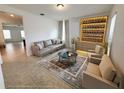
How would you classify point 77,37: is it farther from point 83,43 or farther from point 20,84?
point 20,84

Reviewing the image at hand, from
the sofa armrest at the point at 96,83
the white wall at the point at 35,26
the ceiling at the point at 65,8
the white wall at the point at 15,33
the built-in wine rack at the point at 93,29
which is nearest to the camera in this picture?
the sofa armrest at the point at 96,83

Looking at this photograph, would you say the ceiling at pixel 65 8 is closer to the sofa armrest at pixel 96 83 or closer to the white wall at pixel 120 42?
the white wall at pixel 120 42

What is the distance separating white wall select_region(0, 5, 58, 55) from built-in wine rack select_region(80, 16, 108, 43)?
2404 millimetres

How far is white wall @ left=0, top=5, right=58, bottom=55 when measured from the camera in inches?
153

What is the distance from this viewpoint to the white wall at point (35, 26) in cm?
388

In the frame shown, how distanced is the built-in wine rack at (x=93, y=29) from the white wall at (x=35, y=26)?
2.40 m

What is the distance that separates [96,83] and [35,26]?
434 cm

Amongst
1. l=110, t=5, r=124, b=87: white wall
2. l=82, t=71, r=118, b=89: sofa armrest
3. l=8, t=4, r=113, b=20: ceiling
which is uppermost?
l=8, t=4, r=113, b=20: ceiling

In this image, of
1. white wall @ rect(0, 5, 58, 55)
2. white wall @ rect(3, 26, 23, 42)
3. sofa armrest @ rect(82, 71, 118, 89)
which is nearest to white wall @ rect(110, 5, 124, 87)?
sofa armrest @ rect(82, 71, 118, 89)

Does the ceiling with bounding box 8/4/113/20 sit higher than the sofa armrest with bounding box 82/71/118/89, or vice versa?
the ceiling with bounding box 8/4/113/20

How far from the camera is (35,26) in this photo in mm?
4684

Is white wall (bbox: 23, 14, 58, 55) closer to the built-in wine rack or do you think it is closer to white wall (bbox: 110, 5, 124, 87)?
the built-in wine rack

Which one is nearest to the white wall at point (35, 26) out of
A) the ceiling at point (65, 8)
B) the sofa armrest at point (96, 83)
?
the ceiling at point (65, 8)

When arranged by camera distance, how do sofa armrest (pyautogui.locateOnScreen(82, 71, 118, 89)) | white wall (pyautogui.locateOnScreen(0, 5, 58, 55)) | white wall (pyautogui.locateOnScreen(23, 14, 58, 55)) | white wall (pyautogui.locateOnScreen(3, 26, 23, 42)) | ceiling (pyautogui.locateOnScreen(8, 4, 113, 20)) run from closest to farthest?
1. sofa armrest (pyautogui.locateOnScreen(82, 71, 118, 89))
2. ceiling (pyautogui.locateOnScreen(8, 4, 113, 20))
3. white wall (pyautogui.locateOnScreen(0, 5, 58, 55))
4. white wall (pyautogui.locateOnScreen(23, 14, 58, 55))
5. white wall (pyautogui.locateOnScreen(3, 26, 23, 42))
